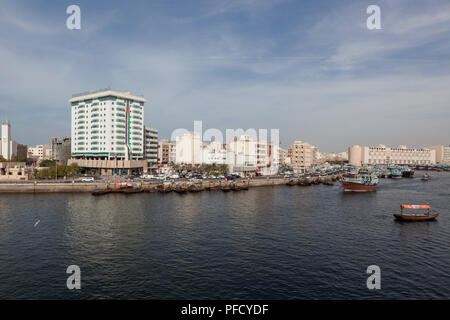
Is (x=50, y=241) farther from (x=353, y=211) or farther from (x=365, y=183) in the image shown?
(x=365, y=183)

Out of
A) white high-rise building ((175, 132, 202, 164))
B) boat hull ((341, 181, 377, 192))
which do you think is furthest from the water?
white high-rise building ((175, 132, 202, 164))

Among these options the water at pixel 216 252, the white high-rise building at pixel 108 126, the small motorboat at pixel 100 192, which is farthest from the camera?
the white high-rise building at pixel 108 126

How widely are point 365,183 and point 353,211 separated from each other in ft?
113

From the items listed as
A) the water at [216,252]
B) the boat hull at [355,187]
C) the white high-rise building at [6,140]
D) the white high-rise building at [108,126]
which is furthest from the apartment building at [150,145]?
the white high-rise building at [6,140]

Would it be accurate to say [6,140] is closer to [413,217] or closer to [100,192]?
[100,192]

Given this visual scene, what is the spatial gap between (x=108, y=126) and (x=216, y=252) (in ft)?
268

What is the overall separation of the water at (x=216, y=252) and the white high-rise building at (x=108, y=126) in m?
50.3

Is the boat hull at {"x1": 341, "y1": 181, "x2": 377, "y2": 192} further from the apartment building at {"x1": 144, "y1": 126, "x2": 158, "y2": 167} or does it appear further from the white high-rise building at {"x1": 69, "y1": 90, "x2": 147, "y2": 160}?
the apartment building at {"x1": 144, "y1": 126, "x2": 158, "y2": 167}

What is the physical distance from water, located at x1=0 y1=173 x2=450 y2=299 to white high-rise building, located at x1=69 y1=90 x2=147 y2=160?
5025cm

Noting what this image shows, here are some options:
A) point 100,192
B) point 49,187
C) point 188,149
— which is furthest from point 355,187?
point 188,149

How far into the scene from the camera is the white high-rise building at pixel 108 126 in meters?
98.8

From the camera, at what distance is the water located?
2133 cm

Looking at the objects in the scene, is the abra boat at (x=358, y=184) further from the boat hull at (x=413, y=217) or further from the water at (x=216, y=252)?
the boat hull at (x=413, y=217)
